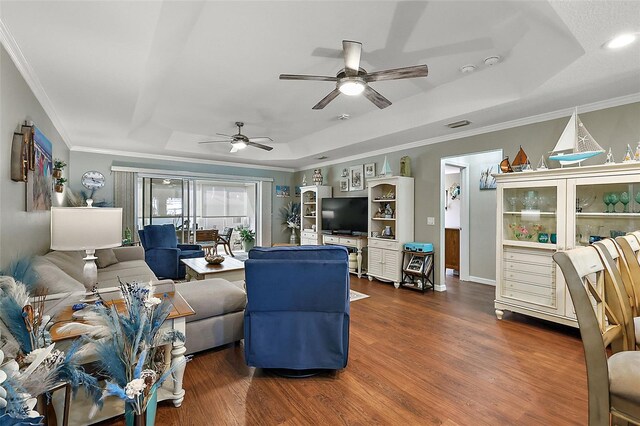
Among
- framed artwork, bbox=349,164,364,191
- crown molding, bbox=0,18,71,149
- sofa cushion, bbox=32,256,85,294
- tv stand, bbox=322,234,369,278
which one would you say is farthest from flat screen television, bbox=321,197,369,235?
crown molding, bbox=0,18,71,149

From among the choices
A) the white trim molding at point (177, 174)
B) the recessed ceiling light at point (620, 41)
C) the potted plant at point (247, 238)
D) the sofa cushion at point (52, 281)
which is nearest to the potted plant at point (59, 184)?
the white trim molding at point (177, 174)

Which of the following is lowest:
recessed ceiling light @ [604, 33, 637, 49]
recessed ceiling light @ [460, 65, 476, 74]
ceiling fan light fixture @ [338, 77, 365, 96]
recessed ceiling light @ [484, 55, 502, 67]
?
ceiling fan light fixture @ [338, 77, 365, 96]

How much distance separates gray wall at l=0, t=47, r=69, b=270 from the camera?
2039 mm

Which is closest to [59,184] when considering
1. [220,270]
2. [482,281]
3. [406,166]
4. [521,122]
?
[220,270]

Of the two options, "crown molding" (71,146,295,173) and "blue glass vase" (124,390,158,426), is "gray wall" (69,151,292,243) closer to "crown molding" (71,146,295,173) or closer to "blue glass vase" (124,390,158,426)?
"crown molding" (71,146,295,173)

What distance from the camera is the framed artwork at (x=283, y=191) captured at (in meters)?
7.92

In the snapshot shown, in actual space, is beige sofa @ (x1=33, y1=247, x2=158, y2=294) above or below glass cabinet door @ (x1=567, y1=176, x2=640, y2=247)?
below

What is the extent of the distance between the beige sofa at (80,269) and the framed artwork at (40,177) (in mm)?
521

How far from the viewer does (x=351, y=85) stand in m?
2.58

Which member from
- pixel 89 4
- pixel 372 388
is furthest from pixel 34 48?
pixel 372 388

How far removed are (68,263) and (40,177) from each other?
92 centimetres

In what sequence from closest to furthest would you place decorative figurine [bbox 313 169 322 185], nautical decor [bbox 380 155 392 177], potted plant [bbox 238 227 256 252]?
nautical decor [bbox 380 155 392 177]
decorative figurine [bbox 313 169 322 185]
potted plant [bbox 238 227 256 252]

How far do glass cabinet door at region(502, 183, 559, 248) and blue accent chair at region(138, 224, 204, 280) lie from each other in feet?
16.2

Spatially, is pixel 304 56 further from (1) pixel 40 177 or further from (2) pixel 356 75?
(1) pixel 40 177
